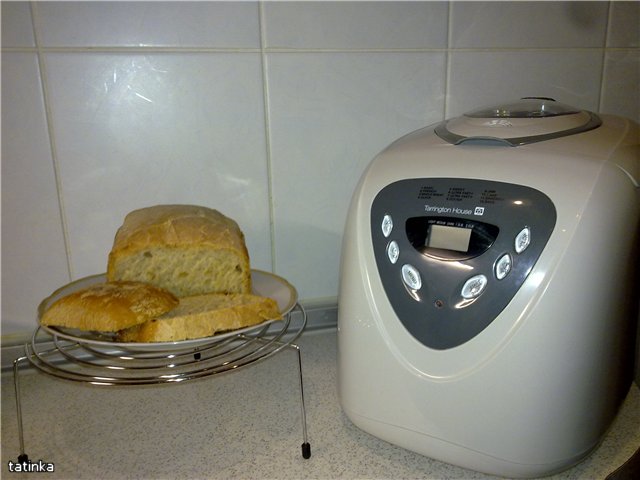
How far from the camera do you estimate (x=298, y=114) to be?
767mm

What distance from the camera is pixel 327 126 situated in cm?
78

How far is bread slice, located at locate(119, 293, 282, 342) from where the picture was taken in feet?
1.66

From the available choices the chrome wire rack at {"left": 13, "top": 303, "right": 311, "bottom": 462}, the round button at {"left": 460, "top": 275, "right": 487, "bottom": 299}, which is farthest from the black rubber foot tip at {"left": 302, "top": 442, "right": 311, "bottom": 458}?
the round button at {"left": 460, "top": 275, "right": 487, "bottom": 299}

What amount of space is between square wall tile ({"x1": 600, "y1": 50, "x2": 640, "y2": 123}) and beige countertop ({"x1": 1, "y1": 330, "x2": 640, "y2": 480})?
0.49 m

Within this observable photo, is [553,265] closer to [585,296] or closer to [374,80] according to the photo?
[585,296]

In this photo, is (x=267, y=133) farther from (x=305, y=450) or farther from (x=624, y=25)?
(x=624, y=25)

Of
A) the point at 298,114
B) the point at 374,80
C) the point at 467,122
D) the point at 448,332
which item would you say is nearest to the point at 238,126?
the point at 298,114

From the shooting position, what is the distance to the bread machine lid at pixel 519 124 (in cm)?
51

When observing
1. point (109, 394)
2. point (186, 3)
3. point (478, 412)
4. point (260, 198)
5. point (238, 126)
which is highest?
point (186, 3)

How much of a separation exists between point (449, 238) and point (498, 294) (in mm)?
67

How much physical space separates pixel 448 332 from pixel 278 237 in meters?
0.40

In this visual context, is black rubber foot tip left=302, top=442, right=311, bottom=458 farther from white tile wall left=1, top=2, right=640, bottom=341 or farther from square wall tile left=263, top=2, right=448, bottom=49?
square wall tile left=263, top=2, right=448, bottom=49

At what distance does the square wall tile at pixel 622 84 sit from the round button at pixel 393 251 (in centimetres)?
61

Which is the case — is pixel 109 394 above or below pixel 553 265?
below
